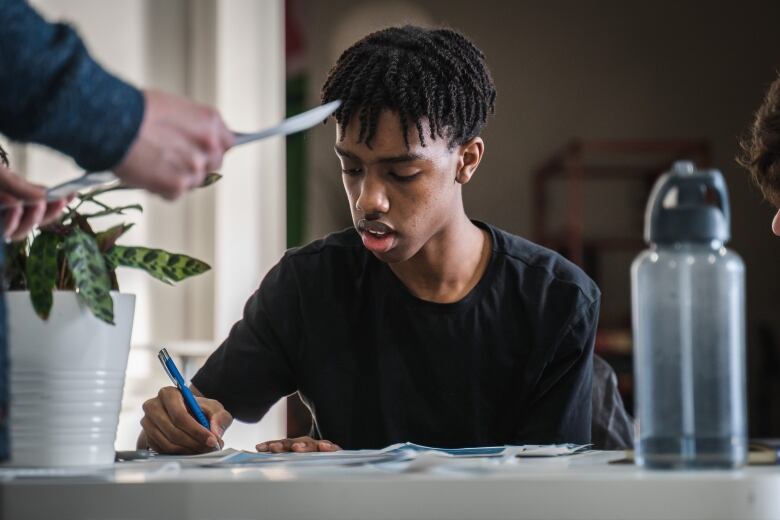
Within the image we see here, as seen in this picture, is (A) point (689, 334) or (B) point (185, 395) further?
(B) point (185, 395)

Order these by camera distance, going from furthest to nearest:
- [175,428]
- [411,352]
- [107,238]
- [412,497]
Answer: [411,352] → [175,428] → [107,238] → [412,497]

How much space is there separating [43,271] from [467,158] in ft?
2.83

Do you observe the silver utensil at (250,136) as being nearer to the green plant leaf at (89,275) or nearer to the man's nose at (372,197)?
the green plant leaf at (89,275)

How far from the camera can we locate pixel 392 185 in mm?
1436

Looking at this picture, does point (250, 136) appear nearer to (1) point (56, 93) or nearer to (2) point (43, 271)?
(1) point (56, 93)

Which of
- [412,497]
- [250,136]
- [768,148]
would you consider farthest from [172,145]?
[768,148]

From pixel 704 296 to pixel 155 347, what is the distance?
2.26 metres

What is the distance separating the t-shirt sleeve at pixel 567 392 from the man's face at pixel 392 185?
0.82 ft

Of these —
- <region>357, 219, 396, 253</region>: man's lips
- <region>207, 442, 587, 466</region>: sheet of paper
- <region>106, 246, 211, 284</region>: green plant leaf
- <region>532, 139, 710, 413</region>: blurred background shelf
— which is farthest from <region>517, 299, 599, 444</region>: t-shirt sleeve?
<region>532, 139, 710, 413</region>: blurred background shelf

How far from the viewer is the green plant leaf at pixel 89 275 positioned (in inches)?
31.3

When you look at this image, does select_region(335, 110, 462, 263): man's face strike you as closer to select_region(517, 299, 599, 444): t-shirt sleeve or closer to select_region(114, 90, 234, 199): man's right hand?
select_region(517, 299, 599, 444): t-shirt sleeve

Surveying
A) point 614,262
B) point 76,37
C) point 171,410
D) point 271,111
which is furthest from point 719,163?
point 76,37

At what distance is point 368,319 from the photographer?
5.09 feet

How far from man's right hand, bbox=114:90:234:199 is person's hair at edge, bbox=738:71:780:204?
3.17 feet
